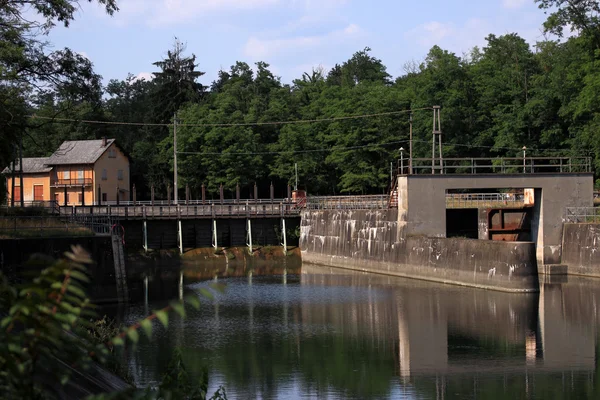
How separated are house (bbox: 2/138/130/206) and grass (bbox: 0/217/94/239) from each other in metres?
39.4

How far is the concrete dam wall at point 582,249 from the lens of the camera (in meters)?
40.6

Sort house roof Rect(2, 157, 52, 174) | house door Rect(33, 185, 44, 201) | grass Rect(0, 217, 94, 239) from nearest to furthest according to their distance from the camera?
grass Rect(0, 217, 94, 239), house roof Rect(2, 157, 52, 174), house door Rect(33, 185, 44, 201)

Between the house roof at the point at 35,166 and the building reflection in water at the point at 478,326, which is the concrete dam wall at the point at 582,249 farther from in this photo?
the house roof at the point at 35,166

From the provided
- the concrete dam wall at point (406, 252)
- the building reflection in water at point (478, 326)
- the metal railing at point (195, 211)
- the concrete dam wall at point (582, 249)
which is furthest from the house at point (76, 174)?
the concrete dam wall at point (582, 249)

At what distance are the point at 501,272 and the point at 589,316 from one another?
603cm

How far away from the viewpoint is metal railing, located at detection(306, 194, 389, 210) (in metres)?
51.0

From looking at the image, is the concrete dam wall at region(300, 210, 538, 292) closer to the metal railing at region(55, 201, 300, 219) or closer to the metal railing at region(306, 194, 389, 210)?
the metal railing at region(306, 194, 389, 210)

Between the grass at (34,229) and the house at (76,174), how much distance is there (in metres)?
39.4

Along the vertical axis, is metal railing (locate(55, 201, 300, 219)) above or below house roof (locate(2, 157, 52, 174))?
below

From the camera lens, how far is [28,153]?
84.9 metres

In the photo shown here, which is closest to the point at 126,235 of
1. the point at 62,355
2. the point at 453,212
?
the point at 453,212

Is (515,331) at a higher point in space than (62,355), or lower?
lower

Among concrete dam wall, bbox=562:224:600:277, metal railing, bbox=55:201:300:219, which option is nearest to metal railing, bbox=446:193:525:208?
concrete dam wall, bbox=562:224:600:277

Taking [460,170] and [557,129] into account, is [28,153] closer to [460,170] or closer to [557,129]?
[460,170]
